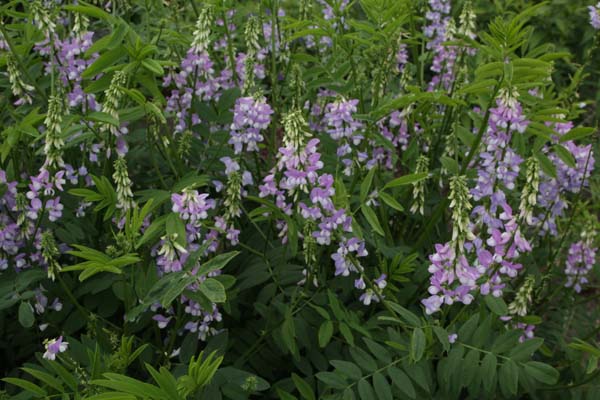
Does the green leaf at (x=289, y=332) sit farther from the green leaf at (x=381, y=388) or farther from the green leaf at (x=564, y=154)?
the green leaf at (x=564, y=154)

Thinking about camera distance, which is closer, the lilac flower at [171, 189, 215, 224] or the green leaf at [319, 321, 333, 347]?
the lilac flower at [171, 189, 215, 224]

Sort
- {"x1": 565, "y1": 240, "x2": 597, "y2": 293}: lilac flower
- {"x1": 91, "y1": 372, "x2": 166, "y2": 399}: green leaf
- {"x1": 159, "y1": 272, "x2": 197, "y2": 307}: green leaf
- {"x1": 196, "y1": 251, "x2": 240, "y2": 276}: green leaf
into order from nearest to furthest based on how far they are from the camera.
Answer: {"x1": 91, "y1": 372, "x2": 166, "y2": 399}: green leaf, {"x1": 159, "y1": 272, "x2": 197, "y2": 307}: green leaf, {"x1": 196, "y1": 251, "x2": 240, "y2": 276}: green leaf, {"x1": 565, "y1": 240, "x2": 597, "y2": 293}: lilac flower

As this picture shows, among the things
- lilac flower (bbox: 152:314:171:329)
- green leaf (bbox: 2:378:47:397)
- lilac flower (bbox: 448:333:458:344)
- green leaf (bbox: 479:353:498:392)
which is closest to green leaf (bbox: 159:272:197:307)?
lilac flower (bbox: 152:314:171:329)

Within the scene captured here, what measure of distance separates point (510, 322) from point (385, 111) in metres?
1.03

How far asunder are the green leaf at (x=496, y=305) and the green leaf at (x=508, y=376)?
0.17 m

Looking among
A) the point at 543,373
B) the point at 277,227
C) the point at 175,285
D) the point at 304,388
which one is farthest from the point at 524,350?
the point at 175,285

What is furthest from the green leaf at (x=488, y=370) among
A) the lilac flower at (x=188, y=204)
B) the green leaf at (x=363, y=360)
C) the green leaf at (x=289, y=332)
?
the lilac flower at (x=188, y=204)

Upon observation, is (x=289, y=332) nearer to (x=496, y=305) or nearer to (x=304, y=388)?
(x=304, y=388)

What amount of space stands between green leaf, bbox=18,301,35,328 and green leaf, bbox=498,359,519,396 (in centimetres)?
154

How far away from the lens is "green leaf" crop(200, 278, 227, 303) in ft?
5.82

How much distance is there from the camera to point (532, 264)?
302 cm

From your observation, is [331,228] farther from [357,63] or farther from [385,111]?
[357,63]

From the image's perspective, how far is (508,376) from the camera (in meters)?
2.18

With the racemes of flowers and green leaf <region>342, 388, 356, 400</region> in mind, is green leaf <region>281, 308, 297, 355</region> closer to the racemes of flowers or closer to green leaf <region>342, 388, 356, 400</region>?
green leaf <region>342, 388, 356, 400</region>
